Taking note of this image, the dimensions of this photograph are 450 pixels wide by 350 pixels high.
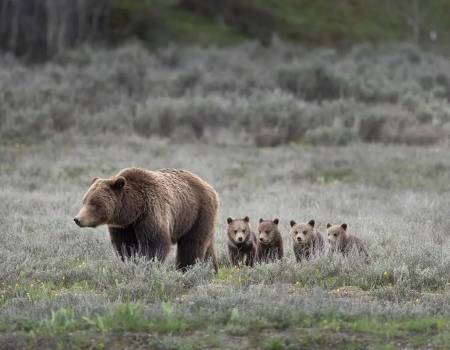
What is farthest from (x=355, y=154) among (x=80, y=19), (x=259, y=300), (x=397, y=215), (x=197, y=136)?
(x=80, y=19)

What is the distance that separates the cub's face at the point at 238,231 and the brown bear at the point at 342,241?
1027 mm

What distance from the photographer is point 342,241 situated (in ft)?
33.5

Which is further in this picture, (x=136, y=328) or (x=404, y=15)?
(x=404, y=15)

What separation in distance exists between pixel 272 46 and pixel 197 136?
21.9 metres

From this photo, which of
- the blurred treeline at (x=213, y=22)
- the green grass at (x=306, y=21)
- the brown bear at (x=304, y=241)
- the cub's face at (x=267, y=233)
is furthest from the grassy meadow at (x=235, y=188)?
the green grass at (x=306, y=21)

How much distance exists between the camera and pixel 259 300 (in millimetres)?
7559

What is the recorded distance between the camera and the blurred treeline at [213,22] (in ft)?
143

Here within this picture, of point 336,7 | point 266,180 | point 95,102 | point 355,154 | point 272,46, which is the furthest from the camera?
point 336,7

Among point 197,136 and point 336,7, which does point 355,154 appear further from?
point 336,7

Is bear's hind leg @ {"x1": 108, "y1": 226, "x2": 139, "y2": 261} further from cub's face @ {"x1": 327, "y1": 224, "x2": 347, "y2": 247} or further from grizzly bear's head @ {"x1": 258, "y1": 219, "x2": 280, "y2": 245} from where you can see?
cub's face @ {"x1": 327, "y1": 224, "x2": 347, "y2": 247}

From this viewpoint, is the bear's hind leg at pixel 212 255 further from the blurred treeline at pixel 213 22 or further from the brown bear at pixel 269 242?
the blurred treeline at pixel 213 22

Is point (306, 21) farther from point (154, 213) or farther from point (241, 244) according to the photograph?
point (154, 213)

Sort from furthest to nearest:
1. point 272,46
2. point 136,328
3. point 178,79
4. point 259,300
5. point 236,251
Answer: point 272,46 → point 178,79 → point 236,251 → point 259,300 → point 136,328

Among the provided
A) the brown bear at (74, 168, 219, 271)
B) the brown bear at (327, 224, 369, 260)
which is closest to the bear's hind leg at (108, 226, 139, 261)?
the brown bear at (74, 168, 219, 271)
